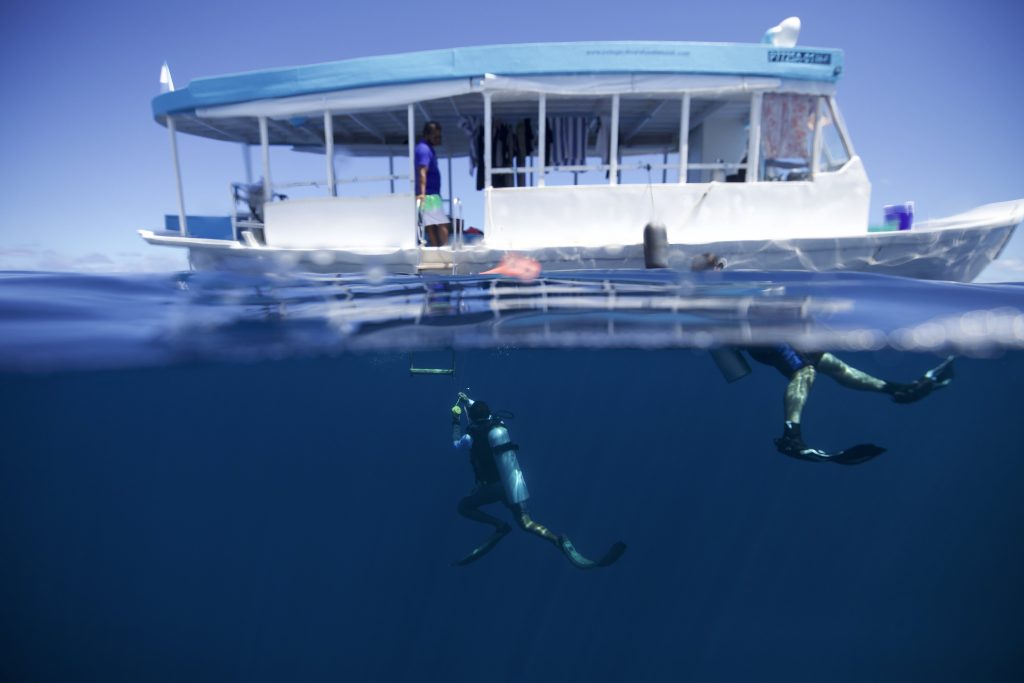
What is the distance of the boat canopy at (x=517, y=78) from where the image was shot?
323 inches

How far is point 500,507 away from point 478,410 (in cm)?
1622

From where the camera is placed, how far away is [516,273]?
25.5 feet

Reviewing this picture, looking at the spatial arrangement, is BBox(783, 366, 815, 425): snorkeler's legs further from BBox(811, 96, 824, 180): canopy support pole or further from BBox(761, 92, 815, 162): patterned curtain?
BBox(761, 92, 815, 162): patterned curtain

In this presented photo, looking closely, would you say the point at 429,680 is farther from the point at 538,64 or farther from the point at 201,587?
the point at 538,64

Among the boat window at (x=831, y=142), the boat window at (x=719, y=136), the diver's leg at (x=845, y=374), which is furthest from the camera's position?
the boat window at (x=719, y=136)

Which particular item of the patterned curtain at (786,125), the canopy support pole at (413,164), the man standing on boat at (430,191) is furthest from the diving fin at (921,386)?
the canopy support pole at (413,164)

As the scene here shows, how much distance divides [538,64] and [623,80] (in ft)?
4.65

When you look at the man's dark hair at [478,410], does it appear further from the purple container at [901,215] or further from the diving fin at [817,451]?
the purple container at [901,215]

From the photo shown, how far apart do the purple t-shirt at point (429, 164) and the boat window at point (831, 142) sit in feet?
21.9

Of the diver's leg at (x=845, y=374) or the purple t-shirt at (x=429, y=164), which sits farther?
the purple t-shirt at (x=429, y=164)

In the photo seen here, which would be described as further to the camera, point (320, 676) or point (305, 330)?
point (320, 676)

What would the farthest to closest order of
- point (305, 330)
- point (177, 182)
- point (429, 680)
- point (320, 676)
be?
point (429, 680), point (320, 676), point (177, 182), point (305, 330)

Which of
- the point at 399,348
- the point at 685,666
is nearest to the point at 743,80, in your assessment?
the point at 399,348

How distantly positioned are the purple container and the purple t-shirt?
7.74 m
